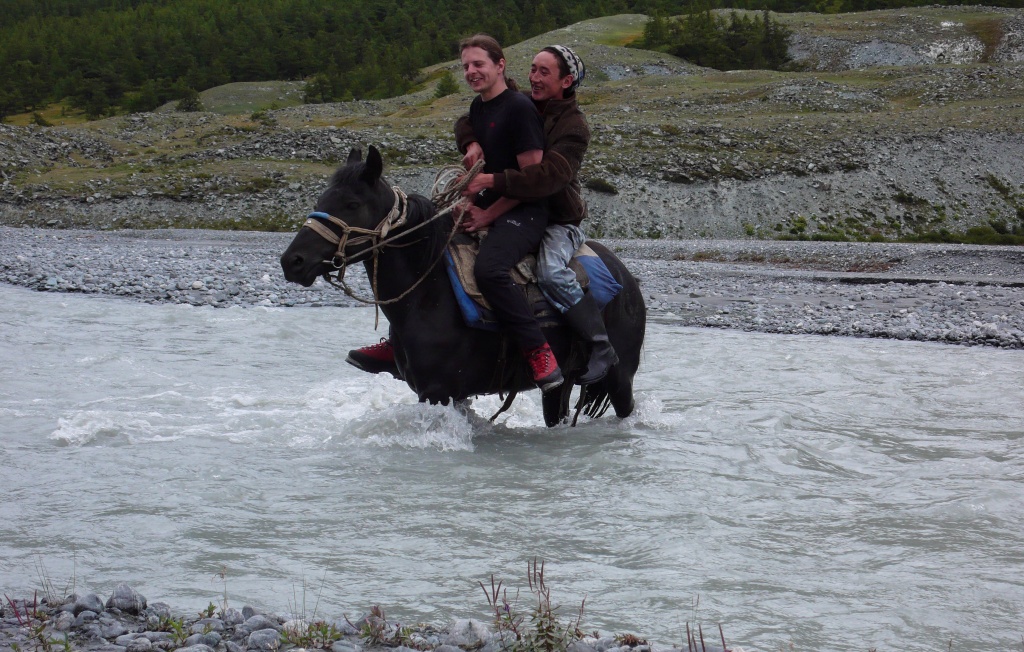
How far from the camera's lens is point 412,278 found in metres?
Answer: 7.28

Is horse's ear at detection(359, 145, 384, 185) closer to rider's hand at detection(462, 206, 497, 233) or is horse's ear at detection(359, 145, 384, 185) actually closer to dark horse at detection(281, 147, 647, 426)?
dark horse at detection(281, 147, 647, 426)

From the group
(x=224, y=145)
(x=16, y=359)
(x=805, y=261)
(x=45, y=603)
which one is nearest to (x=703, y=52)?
(x=224, y=145)

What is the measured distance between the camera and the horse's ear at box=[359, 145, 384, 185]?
6841 mm

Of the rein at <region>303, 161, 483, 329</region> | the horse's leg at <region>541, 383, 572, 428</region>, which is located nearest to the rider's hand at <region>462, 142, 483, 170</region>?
the rein at <region>303, 161, 483, 329</region>

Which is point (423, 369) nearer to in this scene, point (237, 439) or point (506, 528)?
point (506, 528)

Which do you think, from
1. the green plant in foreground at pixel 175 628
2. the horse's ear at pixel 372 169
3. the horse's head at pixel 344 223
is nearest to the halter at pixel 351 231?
the horse's head at pixel 344 223

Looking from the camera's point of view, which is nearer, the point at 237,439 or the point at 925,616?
the point at 925,616

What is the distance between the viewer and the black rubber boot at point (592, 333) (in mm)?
7602

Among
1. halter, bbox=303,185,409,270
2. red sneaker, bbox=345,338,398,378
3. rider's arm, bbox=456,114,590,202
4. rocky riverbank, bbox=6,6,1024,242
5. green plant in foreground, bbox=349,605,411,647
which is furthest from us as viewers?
rocky riverbank, bbox=6,6,1024,242

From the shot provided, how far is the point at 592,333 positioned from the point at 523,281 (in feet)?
2.32

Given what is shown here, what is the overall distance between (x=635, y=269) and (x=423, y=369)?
19418 mm

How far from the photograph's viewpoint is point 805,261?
30234 mm

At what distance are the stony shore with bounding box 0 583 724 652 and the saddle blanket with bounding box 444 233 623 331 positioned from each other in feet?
10.9

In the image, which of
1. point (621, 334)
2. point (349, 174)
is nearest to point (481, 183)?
point (349, 174)
